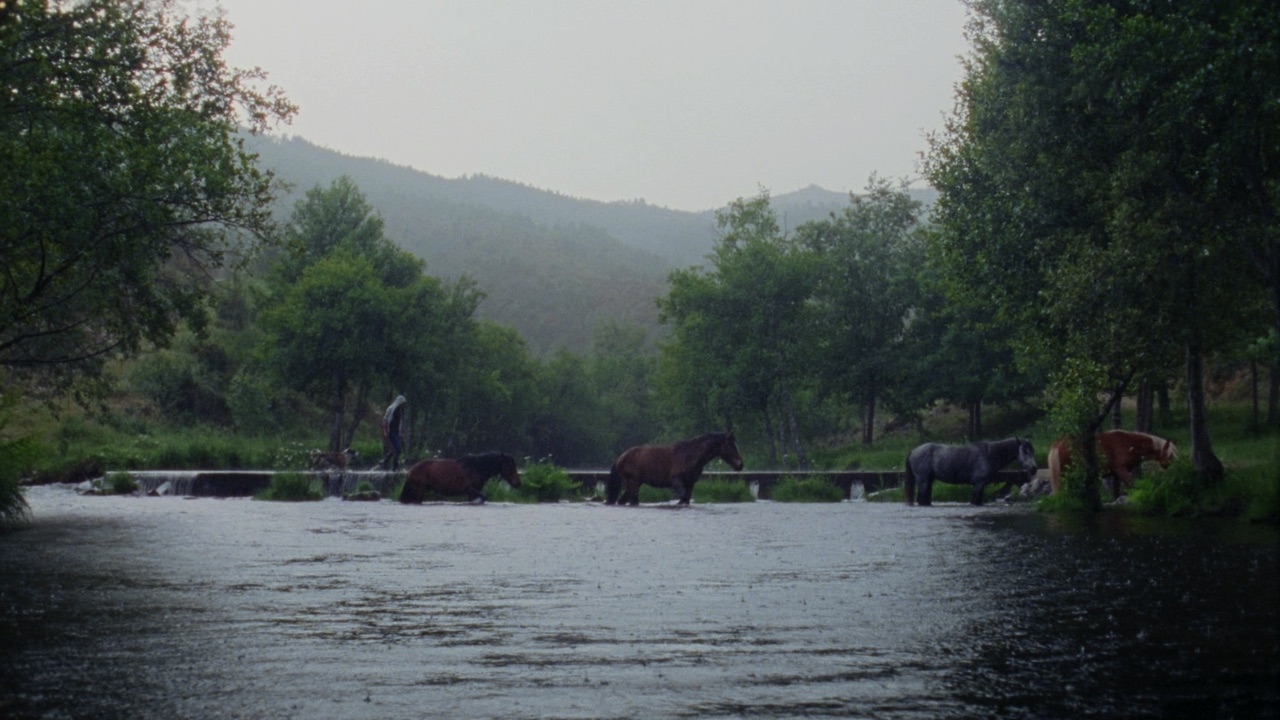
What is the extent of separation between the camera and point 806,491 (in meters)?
37.0

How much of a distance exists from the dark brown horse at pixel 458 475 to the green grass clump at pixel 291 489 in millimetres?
3001

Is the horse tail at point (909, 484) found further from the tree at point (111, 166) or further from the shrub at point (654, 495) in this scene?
the tree at point (111, 166)

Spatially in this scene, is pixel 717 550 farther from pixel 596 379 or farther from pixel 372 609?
pixel 596 379

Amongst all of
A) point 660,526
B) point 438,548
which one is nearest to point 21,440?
point 438,548

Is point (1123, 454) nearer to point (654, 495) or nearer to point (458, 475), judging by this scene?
point (654, 495)

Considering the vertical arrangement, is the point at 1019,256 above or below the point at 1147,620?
above

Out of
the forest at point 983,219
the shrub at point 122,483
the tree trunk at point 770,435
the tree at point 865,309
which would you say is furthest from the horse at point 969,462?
the tree trunk at point 770,435

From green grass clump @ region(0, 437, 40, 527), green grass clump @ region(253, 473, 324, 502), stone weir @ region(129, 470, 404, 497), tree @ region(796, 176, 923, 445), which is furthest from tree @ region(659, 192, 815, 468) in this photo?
green grass clump @ region(0, 437, 40, 527)

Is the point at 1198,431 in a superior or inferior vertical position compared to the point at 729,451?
superior

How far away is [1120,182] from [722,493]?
15797 mm

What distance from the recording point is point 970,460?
31.9 m

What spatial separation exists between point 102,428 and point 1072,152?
168ft

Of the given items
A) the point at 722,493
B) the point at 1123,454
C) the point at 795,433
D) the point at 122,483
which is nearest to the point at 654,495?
the point at 722,493

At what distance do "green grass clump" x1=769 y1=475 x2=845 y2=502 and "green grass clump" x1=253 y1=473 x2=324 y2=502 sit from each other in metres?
14.9
